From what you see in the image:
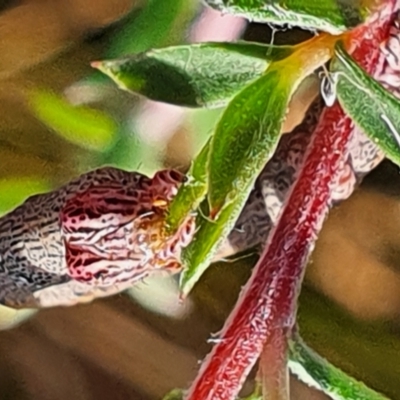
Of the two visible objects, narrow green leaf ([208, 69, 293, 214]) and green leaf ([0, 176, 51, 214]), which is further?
green leaf ([0, 176, 51, 214])

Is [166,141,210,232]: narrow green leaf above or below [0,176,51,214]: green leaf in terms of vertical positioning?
above

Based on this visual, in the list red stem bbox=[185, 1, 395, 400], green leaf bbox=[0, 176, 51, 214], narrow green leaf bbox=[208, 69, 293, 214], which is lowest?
green leaf bbox=[0, 176, 51, 214]

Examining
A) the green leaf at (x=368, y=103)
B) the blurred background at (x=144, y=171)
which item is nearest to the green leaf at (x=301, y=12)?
the green leaf at (x=368, y=103)

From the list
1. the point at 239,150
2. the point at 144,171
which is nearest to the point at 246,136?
the point at 239,150

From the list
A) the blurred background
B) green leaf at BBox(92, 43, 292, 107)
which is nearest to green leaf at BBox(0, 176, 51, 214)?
the blurred background

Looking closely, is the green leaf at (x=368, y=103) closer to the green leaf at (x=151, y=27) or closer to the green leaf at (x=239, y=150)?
the green leaf at (x=239, y=150)

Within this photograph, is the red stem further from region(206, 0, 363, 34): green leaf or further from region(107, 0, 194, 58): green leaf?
region(107, 0, 194, 58): green leaf
